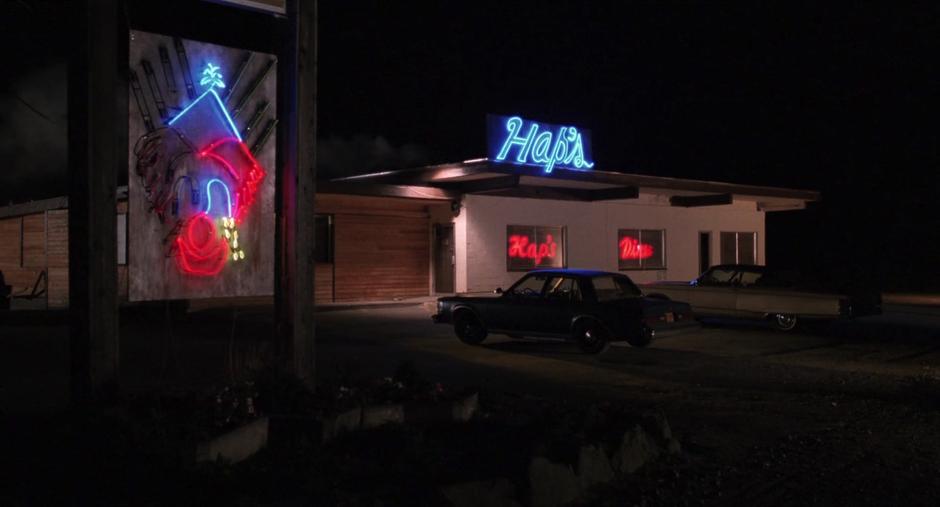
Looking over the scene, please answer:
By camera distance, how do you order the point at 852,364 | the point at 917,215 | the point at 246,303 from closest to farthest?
the point at 852,364 → the point at 246,303 → the point at 917,215

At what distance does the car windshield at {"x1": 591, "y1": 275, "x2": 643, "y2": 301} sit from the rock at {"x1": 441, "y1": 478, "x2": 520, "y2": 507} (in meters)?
9.42

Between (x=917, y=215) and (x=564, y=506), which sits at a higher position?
(x=917, y=215)

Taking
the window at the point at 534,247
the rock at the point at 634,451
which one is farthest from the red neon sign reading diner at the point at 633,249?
the rock at the point at 634,451

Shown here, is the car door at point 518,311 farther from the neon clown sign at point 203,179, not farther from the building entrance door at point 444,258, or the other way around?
the building entrance door at point 444,258

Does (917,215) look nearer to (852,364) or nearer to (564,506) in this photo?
(852,364)

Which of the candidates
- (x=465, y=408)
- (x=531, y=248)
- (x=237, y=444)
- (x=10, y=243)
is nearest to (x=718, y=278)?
(x=531, y=248)

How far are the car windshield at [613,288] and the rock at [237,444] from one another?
30.3 ft

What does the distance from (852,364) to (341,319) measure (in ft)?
37.2

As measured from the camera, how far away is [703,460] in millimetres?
7199

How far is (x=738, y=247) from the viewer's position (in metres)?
34.9

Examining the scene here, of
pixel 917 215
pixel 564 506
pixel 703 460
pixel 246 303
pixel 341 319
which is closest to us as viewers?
pixel 564 506

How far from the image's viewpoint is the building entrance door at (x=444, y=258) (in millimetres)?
27047

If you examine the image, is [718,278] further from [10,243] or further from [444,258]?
[10,243]

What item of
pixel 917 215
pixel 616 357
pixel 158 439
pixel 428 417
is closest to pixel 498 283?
pixel 616 357
